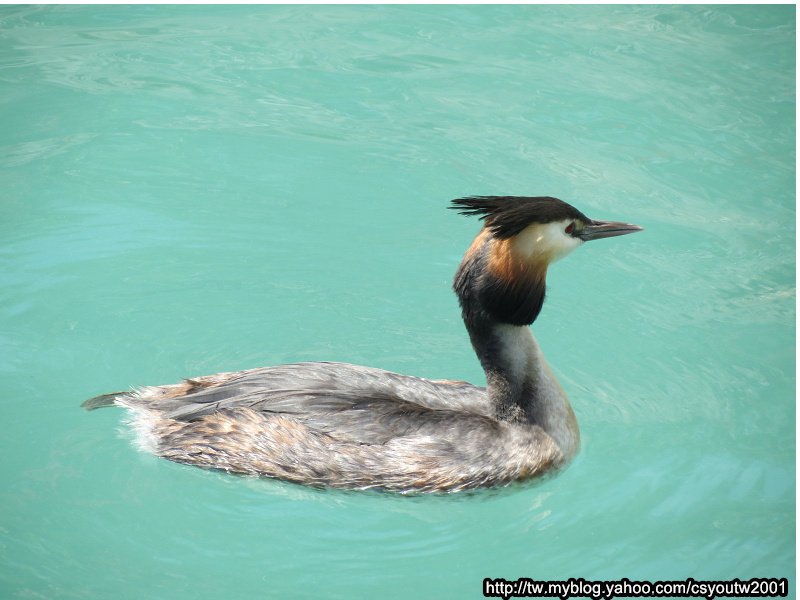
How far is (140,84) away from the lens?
9820mm

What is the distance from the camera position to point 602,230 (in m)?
5.82

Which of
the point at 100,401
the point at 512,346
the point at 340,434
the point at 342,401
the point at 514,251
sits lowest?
the point at 100,401

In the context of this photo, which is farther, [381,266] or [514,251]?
[381,266]

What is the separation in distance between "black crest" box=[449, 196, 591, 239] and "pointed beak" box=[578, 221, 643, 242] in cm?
26

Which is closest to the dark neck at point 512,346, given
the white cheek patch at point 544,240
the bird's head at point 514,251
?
the bird's head at point 514,251

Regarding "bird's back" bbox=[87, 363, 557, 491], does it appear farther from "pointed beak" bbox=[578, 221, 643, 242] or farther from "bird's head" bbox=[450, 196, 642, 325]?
"pointed beak" bbox=[578, 221, 643, 242]

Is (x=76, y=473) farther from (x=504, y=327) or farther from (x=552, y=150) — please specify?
(x=552, y=150)

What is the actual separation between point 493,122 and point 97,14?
13.9 ft

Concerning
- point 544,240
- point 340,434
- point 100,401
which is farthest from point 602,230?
point 100,401

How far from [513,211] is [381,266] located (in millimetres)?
2310

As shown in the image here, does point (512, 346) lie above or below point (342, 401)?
above

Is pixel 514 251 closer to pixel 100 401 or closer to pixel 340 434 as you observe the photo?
pixel 340 434

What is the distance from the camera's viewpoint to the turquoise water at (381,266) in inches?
209

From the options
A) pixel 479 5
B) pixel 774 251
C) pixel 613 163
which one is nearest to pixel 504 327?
pixel 774 251
